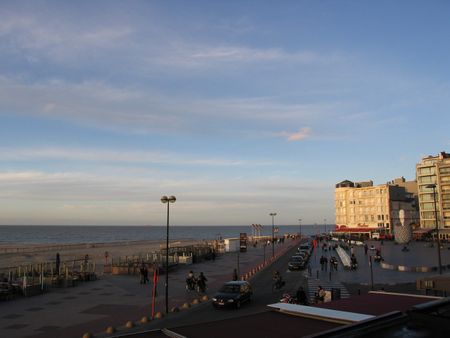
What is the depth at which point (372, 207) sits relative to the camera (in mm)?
127062

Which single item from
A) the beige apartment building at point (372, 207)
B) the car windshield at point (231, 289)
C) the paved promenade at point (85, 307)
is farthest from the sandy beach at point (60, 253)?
the beige apartment building at point (372, 207)

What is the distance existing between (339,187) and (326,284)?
4314 inches

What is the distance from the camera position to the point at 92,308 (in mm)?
25578

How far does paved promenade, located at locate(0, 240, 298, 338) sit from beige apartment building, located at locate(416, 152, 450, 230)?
85700 millimetres

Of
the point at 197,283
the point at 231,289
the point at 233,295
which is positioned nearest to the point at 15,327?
the point at 233,295

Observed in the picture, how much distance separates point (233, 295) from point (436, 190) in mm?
98243

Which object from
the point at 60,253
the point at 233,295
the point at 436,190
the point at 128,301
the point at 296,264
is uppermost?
the point at 436,190

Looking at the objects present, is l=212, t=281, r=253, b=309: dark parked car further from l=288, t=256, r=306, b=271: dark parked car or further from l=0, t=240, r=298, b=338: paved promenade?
l=288, t=256, r=306, b=271: dark parked car

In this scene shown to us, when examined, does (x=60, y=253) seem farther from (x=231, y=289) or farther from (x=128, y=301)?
(x=231, y=289)

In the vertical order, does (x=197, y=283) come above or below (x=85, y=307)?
above

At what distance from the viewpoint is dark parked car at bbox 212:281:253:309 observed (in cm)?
2459

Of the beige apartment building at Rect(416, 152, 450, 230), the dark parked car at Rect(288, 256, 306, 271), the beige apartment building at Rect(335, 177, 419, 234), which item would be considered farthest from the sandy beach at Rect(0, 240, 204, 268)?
the beige apartment building at Rect(416, 152, 450, 230)

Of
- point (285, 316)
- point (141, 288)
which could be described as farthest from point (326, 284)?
point (285, 316)

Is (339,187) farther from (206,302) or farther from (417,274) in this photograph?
(206,302)
